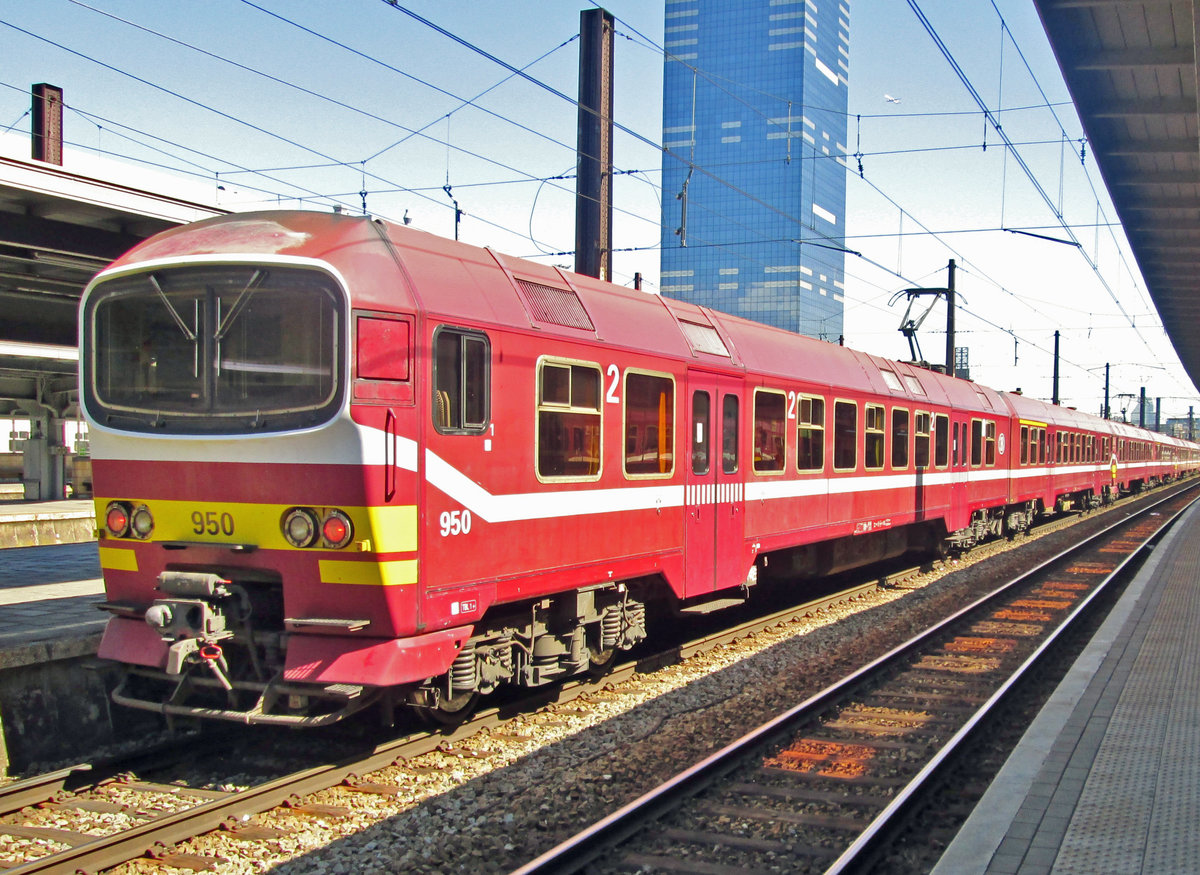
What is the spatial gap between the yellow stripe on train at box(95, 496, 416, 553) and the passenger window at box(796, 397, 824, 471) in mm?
6769

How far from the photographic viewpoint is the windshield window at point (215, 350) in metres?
6.29

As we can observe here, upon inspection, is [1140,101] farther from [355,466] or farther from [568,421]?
[355,466]

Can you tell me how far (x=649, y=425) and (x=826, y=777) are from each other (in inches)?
133

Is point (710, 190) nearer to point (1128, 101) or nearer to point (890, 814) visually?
point (1128, 101)

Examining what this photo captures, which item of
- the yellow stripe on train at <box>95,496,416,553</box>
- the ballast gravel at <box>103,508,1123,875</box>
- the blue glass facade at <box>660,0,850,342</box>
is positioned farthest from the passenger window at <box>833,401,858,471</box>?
the blue glass facade at <box>660,0,850,342</box>

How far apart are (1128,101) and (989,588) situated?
738 centimetres

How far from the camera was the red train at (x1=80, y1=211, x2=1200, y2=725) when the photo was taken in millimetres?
6215

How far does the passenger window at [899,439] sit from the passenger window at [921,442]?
0.46m

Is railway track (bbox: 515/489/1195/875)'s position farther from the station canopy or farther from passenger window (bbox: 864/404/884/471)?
the station canopy

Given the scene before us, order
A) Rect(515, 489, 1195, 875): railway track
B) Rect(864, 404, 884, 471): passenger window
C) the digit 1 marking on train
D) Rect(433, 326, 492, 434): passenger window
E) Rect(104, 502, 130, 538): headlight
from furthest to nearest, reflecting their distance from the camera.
A: Rect(864, 404, 884, 471): passenger window < the digit 1 marking on train < Rect(104, 502, 130, 538): headlight < Rect(433, 326, 492, 434): passenger window < Rect(515, 489, 1195, 875): railway track

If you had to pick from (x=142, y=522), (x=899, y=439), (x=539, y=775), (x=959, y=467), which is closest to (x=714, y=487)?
(x=539, y=775)

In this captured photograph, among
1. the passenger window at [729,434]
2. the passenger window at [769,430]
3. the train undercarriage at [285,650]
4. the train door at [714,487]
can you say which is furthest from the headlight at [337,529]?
the passenger window at [769,430]

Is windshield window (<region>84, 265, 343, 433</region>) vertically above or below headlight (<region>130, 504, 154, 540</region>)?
above

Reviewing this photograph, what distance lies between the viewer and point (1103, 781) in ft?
19.9
